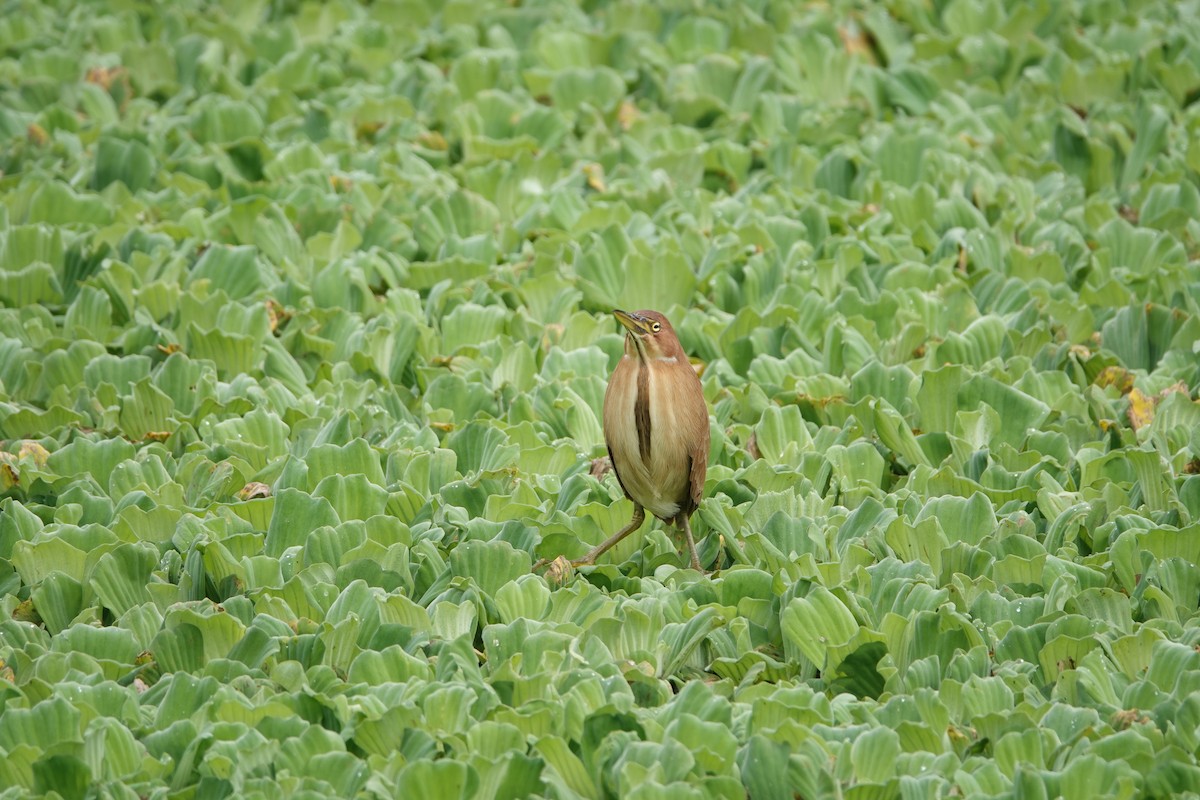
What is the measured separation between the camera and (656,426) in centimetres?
403

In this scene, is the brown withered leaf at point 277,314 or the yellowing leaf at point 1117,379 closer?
the yellowing leaf at point 1117,379

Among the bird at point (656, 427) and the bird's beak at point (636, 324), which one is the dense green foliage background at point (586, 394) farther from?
the bird's beak at point (636, 324)

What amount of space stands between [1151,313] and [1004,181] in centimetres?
148

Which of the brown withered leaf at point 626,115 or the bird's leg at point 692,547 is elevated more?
the brown withered leaf at point 626,115

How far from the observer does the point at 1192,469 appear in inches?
174

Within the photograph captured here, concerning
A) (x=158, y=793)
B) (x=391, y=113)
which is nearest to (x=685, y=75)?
(x=391, y=113)

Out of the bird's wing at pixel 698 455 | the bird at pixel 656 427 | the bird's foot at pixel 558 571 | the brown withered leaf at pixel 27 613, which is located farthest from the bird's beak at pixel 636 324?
the brown withered leaf at pixel 27 613

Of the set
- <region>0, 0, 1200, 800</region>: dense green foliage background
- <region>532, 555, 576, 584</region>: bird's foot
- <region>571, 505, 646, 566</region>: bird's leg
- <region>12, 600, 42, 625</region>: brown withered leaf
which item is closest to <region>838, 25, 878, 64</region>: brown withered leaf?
<region>0, 0, 1200, 800</region>: dense green foliage background

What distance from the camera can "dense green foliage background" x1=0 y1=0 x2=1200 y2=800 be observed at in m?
3.29

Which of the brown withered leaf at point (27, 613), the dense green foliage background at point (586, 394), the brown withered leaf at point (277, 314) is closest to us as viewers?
the dense green foliage background at point (586, 394)

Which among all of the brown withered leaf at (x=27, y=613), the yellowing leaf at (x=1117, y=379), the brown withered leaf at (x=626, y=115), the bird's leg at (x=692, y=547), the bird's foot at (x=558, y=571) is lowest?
the yellowing leaf at (x=1117, y=379)

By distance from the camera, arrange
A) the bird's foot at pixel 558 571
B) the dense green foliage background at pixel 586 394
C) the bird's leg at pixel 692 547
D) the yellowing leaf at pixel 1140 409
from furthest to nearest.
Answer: the yellowing leaf at pixel 1140 409 → the bird's leg at pixel 692 547 → the bird's foot at pixel 558 571 → the dense green foliage background at pixel 586 394

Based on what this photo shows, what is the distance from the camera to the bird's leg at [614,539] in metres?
4.15

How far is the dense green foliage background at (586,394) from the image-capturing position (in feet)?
10.8
